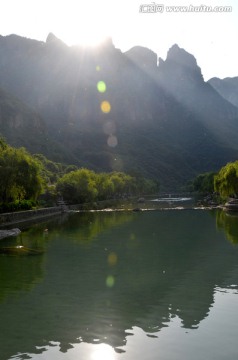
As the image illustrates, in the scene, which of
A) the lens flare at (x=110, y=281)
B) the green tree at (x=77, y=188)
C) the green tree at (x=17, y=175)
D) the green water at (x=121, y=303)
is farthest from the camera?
the green tree at (x=77, y=188)

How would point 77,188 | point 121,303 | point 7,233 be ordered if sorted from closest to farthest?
point 121,303
point 7,233
point 77,188

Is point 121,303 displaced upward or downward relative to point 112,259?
downward

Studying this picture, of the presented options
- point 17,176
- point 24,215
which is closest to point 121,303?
point 17,176

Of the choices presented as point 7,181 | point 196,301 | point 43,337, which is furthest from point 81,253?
point 7,181

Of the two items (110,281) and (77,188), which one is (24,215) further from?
(110,281)

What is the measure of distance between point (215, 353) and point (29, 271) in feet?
63.5

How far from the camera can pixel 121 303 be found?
2425 cm

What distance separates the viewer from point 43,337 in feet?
62.1

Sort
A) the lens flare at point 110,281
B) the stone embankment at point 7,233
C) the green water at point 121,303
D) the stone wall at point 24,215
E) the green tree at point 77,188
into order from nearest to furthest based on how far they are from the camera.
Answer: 1. the green water at point 121,303
2. the lens flare at point 110,281
3. the stone embankment at point 7,233
4. the stone wall at point 24,215
5. the green tree at point 77,188

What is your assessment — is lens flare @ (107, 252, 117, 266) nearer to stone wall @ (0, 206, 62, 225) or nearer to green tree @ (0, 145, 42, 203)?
stone wall @ (0, 206, 62, 225)

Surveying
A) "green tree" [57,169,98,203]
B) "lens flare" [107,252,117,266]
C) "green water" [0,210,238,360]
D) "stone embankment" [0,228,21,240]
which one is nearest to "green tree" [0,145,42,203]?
"stone embankment" [0,228,21,240]

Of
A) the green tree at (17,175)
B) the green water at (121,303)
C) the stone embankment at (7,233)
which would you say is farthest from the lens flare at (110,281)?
the green tree at (17,175)

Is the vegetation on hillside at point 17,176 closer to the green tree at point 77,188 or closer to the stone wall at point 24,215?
the stone wall at point 24,215

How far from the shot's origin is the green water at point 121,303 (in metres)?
17.7
